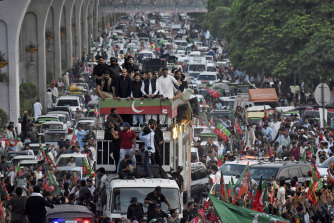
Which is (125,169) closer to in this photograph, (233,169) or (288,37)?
(233,169)

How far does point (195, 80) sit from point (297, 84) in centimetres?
602

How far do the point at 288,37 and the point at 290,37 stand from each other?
0.13 meters

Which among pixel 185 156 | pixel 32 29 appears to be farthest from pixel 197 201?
pixel 32 29

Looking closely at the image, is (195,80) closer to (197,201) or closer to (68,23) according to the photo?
(68,23)

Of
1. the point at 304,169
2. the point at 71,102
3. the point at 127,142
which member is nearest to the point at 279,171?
the point at 304,169

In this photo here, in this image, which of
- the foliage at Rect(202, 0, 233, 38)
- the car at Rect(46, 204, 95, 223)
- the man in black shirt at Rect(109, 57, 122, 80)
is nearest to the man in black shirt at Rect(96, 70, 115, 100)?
the man in black shirt at Rect(109, 57, 122, 80)

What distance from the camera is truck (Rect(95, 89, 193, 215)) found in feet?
75.0

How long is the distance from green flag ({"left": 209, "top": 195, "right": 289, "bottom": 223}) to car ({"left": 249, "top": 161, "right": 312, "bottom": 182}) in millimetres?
9845

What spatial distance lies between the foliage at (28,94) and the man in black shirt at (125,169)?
27.2m

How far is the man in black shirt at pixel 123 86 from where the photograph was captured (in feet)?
78.0

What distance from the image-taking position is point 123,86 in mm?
23812

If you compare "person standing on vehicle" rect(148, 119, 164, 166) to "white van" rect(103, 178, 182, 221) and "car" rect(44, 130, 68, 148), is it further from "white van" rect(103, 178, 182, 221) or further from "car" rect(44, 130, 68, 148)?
"car" rect(44, 130, 68, 148)

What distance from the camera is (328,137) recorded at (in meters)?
34.7

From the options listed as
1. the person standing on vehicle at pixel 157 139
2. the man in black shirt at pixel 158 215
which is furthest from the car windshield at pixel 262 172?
the man in black shirt at pixel 158 215
